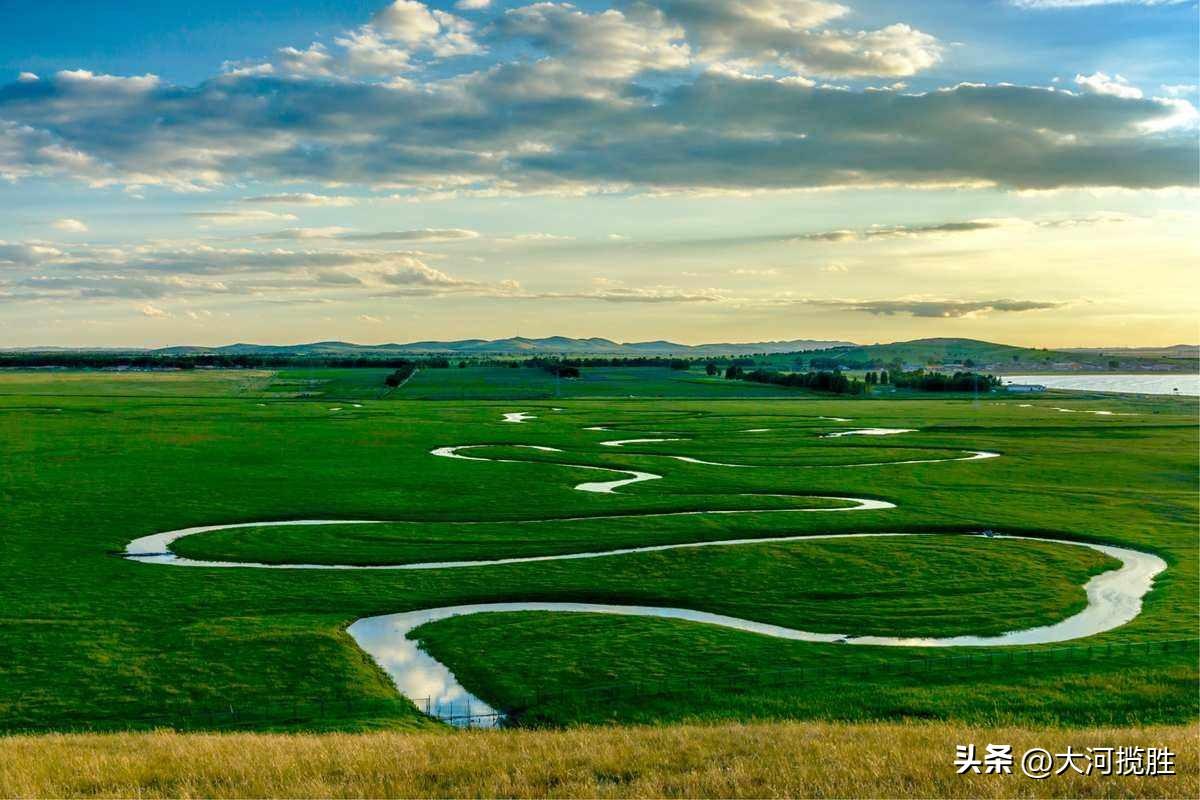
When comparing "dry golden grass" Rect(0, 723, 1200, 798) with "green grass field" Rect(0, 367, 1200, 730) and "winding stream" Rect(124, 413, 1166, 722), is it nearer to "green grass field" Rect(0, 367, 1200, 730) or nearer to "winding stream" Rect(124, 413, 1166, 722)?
"green grass field" Rect(0, 367, 1200, 730)

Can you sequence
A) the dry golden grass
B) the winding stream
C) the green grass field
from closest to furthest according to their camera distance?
the dry golden grass → the green grass field → the winding stream

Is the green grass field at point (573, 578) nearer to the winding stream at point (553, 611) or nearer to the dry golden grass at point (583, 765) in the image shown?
the winding stream at point (553, 611)

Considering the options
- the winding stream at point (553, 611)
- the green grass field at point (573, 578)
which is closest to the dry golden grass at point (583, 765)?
the green grass field at point (573, 578)

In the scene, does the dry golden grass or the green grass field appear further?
the green grass field

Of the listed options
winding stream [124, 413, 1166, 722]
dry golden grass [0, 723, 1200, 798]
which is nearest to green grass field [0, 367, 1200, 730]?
winding stream [124, 413, 1166, 722]

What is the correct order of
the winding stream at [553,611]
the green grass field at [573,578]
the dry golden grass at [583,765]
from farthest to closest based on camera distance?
the winding stream at [553,611]
the green grass field at [573,578]
the dry golden grass at [583,765]

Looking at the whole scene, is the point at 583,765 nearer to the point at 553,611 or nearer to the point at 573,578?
the point at 553,611
